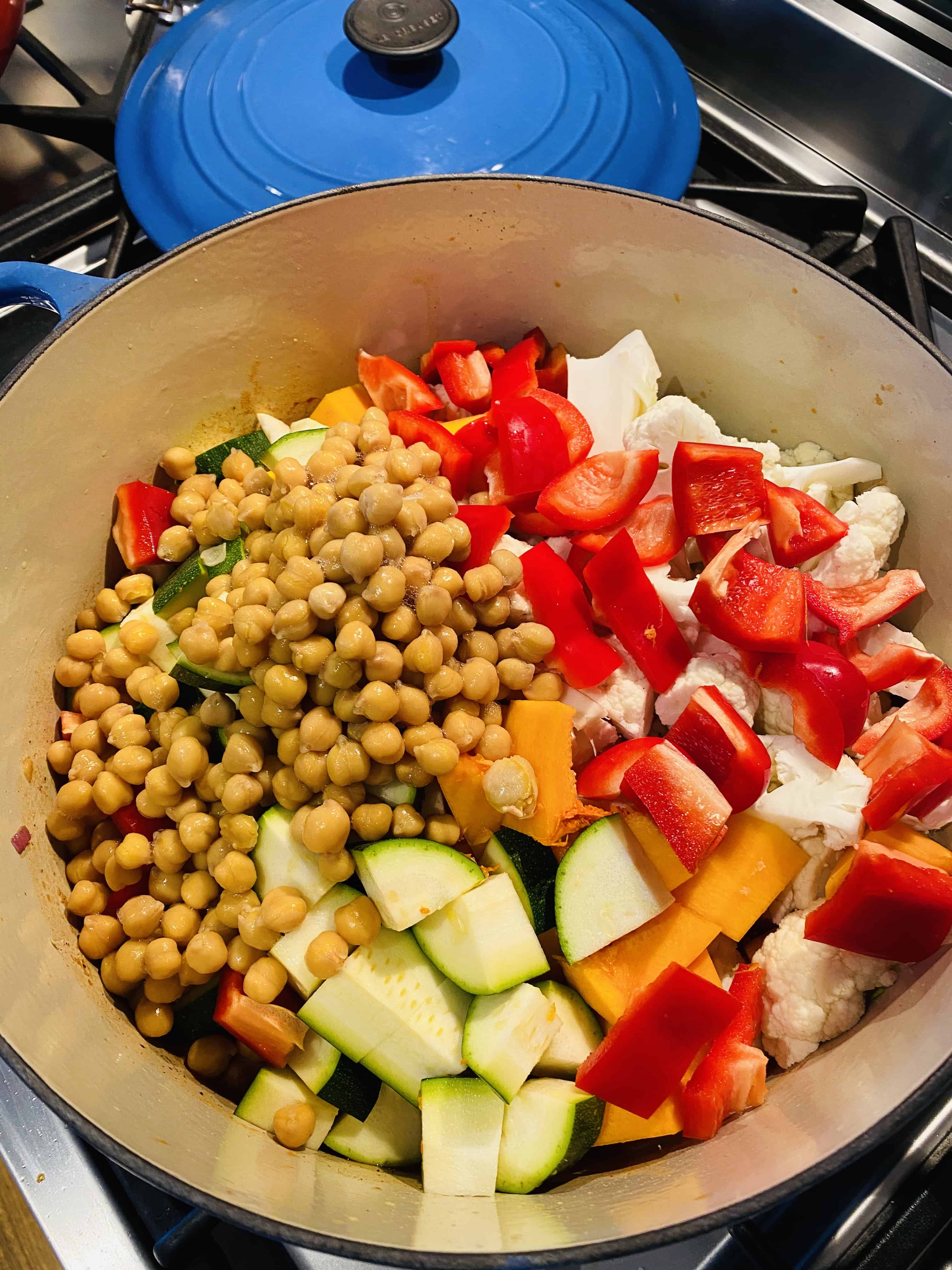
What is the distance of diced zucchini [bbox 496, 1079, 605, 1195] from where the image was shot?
1117mm

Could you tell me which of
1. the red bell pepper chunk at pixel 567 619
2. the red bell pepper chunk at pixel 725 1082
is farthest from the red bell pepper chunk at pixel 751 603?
the red bell pepper chunk at pixel 725 1082

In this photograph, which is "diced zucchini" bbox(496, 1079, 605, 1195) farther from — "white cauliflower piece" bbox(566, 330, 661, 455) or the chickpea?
"white cauliflower piece" bbox(566, 330, 661, 455)

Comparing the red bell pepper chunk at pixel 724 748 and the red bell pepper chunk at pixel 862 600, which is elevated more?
the red bell pepper chunk at pixel 862 600

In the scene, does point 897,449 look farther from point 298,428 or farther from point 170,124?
point 170,124

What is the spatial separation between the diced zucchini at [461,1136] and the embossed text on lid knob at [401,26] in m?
1.80

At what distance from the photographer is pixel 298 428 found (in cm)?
168

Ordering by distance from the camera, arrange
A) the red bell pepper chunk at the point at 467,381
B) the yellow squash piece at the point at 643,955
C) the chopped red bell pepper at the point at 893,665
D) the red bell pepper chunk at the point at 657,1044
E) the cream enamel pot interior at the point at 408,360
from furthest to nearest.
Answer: the red bell pepper chunk at the point at 467,381, the chopped red bell pepper at the point at 893,665, the yellow squash piece at the point at 643,955, the red bell pepper chunk at the point at 657,1044, the cream enamel pot interior at the point at 408,360

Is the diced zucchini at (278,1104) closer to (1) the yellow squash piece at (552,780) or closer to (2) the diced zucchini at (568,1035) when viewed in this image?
(2) the diced zucchini at (568,1035)

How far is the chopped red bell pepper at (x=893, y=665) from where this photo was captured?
1.32m

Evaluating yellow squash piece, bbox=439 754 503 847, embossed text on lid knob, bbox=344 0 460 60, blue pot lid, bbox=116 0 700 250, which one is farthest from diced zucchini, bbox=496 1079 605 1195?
embossed text on lid knob, bbox=344 0 460 60

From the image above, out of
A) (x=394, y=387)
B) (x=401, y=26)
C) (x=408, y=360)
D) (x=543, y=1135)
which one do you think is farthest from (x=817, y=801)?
(x=401, y=26)

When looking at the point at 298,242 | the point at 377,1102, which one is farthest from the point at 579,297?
the point at 377,1102

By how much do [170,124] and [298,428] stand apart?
73cm

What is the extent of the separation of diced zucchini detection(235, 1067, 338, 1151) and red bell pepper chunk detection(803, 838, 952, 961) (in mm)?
714
